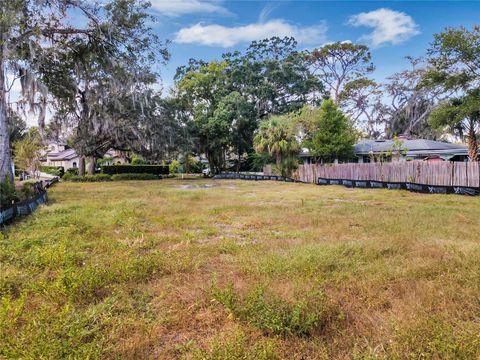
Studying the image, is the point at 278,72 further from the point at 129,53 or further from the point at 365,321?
the point at 365,321

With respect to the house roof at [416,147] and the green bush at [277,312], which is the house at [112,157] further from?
the green bush at [277,312]

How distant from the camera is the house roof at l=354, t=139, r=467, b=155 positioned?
21594mm

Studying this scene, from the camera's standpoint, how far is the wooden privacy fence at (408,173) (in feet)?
40.7

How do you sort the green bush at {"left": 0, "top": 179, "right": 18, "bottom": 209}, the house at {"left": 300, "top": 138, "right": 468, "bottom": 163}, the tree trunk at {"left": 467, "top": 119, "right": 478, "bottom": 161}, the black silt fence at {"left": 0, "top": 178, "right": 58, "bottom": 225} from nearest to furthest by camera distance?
the black silt fence at {"left": 0, "top": 178, "right": 58, "bottom": 225} → the green bush at {"left": 0, "top": 179, "right": 18, "bottom": 209} → the tree trunk at {"left": 467, "top": 119, "right": 478, "bottom": 161} → the house at {"left": 300, "top": 138, "right": 468, "bottom": 163}

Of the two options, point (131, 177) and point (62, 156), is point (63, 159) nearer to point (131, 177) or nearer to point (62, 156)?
point (62, 156)

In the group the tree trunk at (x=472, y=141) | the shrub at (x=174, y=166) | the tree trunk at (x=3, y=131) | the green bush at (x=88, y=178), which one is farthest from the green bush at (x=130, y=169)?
the tree trunk at (x=472, y=141)

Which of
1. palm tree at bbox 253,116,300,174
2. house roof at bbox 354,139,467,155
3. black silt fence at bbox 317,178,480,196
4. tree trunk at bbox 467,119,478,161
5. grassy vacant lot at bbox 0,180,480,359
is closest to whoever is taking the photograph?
grassy vacant lot at bbox 0,180,480,359

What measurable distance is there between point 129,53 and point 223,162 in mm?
20445

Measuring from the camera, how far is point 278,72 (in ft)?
97.3

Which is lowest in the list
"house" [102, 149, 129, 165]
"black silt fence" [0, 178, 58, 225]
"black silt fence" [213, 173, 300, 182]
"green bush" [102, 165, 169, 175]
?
"black silt fence" [213, 173, 300, 182]

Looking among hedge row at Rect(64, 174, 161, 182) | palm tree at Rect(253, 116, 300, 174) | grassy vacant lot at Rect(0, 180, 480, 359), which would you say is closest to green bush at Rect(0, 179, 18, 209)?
grassy vacant lot at Rect(0, 180, 480, 359)

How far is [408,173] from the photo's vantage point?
14758 millimetres

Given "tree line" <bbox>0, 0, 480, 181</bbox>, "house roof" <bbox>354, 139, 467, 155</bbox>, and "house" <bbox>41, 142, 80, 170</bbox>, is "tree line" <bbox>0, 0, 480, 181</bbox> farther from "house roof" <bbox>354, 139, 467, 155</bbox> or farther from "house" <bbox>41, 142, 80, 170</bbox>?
"house" <bbox>41, 142, 80, 170</bbox>

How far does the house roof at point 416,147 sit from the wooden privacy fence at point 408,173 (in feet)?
16.3
